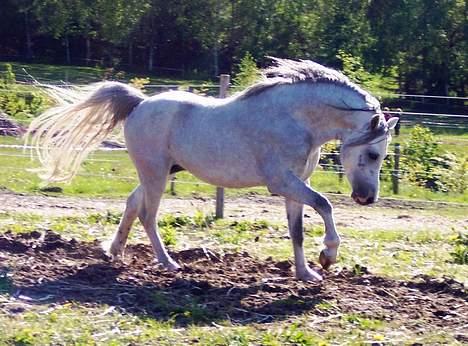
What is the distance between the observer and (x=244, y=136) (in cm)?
753

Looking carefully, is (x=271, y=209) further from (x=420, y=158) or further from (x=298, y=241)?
(x=298, y=241)

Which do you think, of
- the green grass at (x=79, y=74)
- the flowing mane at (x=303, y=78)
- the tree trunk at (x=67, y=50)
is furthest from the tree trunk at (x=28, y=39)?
the flowing mane at (x=303, y=78)

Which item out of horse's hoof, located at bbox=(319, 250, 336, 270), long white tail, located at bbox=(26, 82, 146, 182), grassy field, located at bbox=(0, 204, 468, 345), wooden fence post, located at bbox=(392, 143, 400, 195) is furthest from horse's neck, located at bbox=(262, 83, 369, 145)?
wooden fence post, located at bbox=(392, 143, 400, 195)

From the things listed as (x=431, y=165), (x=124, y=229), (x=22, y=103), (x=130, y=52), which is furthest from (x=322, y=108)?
(x=130, y=52)

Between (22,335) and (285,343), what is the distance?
62.1 inches

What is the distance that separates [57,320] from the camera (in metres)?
6.04

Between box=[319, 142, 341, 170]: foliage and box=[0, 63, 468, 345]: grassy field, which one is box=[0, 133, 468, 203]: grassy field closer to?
box=[0, 63, 468, 345]: grassy field

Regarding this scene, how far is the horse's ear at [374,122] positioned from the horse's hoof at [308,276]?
1273 millimetres

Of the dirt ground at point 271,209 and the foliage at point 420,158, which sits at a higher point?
the foliage at point 420,158

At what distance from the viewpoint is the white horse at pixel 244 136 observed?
7301 mm

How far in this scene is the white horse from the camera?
7.30 m

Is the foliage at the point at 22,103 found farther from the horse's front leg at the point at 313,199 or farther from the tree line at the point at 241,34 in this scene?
the tree line at the point at 241,34

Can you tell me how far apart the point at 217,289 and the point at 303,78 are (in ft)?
5.87

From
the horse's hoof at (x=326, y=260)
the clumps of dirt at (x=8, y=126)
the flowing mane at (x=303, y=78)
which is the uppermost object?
the flowing mane at (x=303, y=78)
